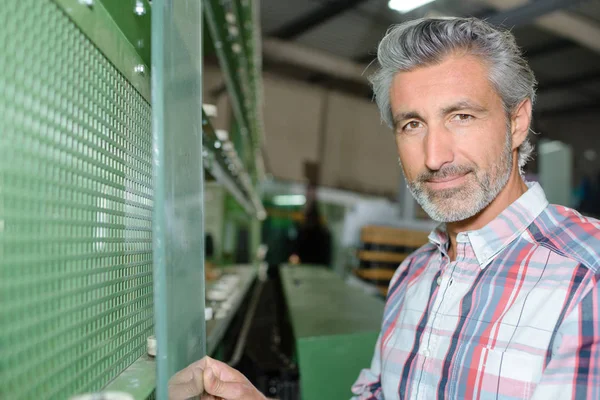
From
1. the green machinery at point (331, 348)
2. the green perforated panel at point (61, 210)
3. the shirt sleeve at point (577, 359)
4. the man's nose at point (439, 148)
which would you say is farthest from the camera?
the green machinery at point (331, 348)

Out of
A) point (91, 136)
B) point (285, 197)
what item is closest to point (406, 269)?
point (91, 136)

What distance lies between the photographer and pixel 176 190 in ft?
2.16

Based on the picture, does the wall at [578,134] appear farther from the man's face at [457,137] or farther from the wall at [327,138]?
the man's face at [457,137]

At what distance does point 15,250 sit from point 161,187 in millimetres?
182

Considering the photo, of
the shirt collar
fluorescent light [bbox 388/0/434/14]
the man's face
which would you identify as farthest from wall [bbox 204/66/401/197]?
the shirt collar

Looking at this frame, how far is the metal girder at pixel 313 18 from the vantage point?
5.44 m

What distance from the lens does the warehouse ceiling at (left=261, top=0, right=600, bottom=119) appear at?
4.78 metres

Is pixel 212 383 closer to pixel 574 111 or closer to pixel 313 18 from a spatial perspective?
pixel 313 18

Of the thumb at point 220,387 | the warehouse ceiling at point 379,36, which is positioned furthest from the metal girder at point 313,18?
the thumb at point 220,387

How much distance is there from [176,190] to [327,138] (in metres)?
7.81

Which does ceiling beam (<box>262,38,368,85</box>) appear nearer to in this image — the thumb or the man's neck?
the man's neck

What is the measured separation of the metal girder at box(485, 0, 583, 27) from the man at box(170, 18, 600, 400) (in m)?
2.52

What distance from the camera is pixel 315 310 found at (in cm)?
241

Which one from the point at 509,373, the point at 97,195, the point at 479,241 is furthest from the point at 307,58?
the point at 97,195
